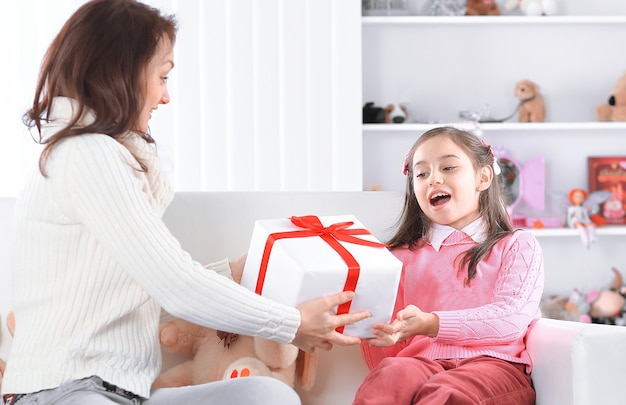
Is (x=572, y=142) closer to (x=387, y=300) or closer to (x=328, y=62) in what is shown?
(x=328, y=62)

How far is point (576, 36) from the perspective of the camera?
3.47 m

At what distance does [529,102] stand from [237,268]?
217 cm

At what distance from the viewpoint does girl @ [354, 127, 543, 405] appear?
1.39m

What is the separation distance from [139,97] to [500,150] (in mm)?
2398

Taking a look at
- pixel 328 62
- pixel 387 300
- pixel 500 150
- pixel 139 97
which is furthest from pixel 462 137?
pixel 500 150

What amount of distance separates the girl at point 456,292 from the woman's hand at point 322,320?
0.08 metres

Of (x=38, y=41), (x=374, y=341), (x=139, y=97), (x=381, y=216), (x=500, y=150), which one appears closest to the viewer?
(x=139, y=97)

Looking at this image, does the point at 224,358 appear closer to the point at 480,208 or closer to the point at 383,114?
the point at 480,208

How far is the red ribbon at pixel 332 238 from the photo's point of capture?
1.29 meters

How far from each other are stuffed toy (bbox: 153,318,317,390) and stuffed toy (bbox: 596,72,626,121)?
2287 mm

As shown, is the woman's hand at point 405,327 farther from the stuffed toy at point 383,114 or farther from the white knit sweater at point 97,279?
the stuffed toy at point 383,114

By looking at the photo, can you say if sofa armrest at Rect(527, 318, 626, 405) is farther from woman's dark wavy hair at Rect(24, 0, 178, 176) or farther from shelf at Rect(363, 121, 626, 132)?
shelf at Rect(363, 121, 626, 132)

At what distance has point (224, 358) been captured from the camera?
1.52 meters

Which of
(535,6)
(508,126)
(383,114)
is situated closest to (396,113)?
(383,114)
